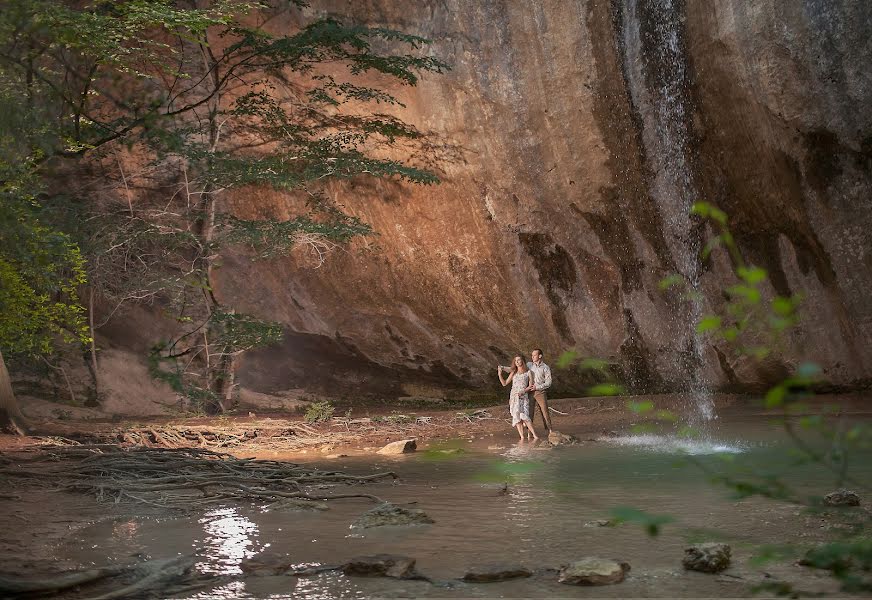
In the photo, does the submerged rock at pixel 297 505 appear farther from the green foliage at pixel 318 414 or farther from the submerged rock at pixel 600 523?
the green foliage at pixel 318 414

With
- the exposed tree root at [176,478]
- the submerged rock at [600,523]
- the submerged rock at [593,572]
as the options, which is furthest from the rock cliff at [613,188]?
the submerged rock at [593,572]

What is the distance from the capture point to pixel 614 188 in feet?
51.8

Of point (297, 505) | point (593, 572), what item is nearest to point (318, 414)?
point (297, 505)

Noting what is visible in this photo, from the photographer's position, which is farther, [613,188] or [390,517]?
[613,188]

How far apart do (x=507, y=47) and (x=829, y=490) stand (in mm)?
9912

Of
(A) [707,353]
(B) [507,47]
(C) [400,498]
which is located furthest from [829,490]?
(B) [507,47]

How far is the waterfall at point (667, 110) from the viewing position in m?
14.2

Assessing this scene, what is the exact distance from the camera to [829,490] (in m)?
8.02

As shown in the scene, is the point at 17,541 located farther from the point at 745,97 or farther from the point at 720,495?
the point at 745,97

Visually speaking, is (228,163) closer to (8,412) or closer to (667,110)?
(8,412)

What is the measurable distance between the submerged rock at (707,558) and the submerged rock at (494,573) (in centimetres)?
97

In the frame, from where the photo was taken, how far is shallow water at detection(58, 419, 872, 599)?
17.0 ft

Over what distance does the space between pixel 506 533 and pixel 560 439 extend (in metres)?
6.32

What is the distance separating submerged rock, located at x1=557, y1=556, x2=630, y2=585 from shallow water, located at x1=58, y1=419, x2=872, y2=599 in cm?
6
